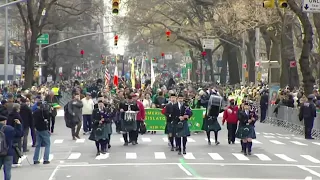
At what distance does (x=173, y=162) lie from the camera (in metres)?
20.7

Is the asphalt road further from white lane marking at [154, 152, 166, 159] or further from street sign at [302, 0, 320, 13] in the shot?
street sign at [302, 0, 320, 13]

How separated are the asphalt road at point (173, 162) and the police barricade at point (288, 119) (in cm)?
308

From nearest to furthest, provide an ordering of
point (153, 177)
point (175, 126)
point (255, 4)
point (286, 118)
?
point (153, 177) → point (175, 126) → point (286, 118) → point (255, 4)

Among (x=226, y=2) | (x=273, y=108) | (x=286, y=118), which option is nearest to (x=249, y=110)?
(x=286, y=118)

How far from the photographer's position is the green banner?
3097cm

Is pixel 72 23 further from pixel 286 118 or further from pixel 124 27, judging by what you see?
pixel 286 118

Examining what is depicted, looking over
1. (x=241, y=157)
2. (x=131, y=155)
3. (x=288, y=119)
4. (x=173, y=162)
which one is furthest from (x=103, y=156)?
(x=288, y=119)

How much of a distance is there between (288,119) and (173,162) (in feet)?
54.0

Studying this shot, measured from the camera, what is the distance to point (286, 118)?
1449 inches

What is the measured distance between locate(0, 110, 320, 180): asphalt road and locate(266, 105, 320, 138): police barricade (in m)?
3.08

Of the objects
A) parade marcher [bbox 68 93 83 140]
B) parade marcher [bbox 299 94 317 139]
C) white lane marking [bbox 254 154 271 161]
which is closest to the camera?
white lane marking [bbox 254 154 271 161]

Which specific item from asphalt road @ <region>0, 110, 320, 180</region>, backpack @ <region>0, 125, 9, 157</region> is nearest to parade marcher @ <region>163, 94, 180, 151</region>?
asphalt road @ <region>0, 110, 320, 180</region>

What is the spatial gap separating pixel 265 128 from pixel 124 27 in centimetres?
3670

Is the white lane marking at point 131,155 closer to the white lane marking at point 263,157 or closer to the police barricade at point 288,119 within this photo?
the white lane marking at point 263,157
